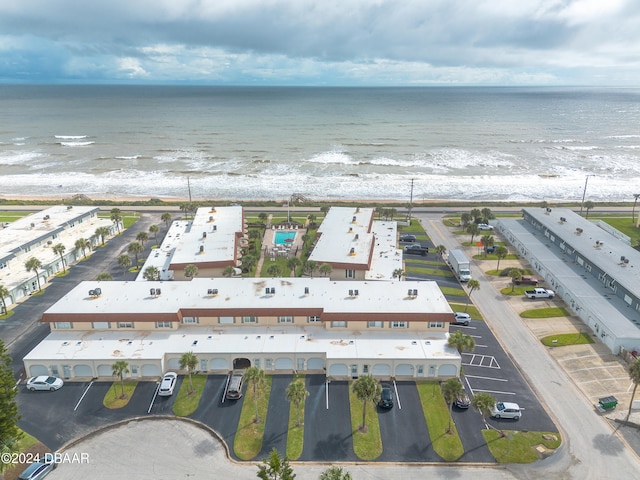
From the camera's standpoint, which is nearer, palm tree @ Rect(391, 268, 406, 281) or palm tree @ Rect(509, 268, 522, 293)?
palm tree @ Rect(509, 268, 522, 293)

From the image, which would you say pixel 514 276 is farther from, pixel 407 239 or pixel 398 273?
pixel 407 239

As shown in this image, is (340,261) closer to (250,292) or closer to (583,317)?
(250,292)

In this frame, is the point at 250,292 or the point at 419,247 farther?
the point at 419,247

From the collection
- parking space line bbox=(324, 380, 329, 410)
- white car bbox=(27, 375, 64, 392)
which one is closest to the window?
parking space line bbox=(324, 380, 329, 410)

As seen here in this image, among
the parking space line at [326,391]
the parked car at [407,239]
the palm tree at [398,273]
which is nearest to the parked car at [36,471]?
the parking space line at [326,391]

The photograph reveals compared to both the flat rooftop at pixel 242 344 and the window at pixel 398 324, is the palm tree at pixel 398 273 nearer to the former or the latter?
the window at pixel 398 324

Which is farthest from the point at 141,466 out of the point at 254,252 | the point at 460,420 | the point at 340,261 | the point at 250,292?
the point at 254,252

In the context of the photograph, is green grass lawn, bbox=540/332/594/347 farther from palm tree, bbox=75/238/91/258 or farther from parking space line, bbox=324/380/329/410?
palm tree, bbox=75/238/91/258
